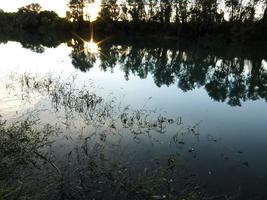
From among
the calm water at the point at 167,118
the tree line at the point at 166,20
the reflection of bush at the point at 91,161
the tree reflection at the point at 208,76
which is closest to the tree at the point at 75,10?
the tree line at the point at 166,20

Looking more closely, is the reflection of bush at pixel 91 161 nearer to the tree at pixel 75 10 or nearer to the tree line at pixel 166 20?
the tree line at pixel 166 20

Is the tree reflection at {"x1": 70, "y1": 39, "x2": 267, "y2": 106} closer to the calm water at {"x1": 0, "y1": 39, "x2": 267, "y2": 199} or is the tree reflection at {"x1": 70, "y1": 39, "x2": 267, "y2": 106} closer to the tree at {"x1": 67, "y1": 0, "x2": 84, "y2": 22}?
the calm water at {"x1": 0, "y1": 39, "x2": 267, "y2": 199}

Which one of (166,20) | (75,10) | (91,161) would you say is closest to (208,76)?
(91,161)

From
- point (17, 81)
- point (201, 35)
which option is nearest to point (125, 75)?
point (17, 81)

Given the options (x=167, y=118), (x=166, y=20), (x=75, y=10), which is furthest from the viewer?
(x=75, y=10)

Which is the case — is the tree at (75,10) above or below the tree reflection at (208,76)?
above

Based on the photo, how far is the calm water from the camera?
11.0 metres

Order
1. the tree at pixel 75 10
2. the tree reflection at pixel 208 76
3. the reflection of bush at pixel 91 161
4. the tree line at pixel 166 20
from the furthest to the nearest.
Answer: the tree at pixel 75 10 → the tree line at pixel 166 20 → the tree reflection at pixel 208 76 → the reflection of bush at pixel 91 161

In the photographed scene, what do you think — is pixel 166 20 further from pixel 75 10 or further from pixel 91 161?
pixel 91 161

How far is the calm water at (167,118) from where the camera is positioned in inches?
435

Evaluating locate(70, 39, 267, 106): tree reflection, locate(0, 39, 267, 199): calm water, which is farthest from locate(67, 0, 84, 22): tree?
locate(0, 39, 267, 199): calm water

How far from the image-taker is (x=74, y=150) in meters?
11.8

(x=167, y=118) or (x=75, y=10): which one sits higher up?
(x=75, y=10)

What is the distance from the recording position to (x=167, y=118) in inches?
661
